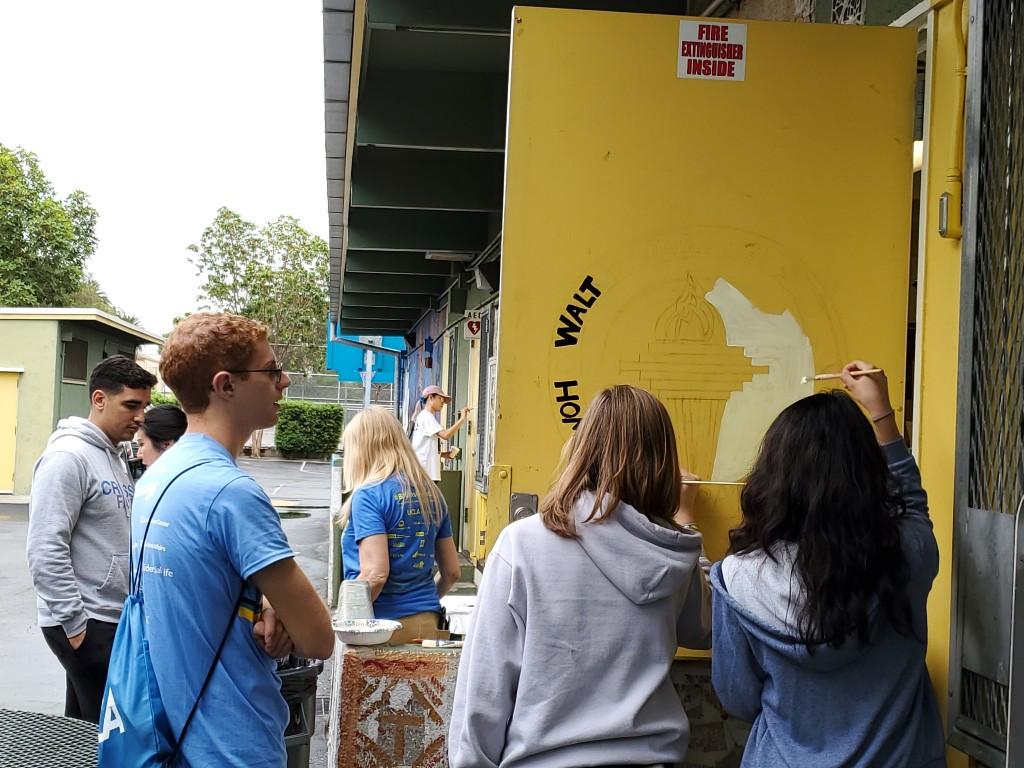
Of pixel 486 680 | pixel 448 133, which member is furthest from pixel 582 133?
pixel 448 133

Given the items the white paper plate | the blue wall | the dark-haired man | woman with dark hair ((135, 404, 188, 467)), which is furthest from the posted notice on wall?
the blue wall

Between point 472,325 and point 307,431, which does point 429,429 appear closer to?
point 472,325

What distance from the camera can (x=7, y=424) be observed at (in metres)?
22.6

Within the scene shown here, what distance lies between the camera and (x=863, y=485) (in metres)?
2.34

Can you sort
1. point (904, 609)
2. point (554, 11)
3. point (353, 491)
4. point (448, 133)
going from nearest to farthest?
point (904, 609)
point (554, 11)
point (353, 491)
point (448, 133)

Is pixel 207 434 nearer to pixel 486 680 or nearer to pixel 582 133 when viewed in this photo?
pixel 486 680

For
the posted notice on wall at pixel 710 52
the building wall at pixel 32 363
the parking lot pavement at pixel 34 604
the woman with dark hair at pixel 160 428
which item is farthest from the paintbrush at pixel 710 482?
the building wall at pixel 32 363

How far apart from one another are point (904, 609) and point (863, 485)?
0.29 meters

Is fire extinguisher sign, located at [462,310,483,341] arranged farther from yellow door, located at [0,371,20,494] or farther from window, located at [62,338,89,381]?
yellow door, located at [0,371,20,494]

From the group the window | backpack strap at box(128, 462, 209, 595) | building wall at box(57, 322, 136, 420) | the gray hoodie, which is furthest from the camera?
the window

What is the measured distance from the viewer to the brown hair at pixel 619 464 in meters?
2.54

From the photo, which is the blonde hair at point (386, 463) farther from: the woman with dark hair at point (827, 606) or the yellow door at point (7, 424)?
the yellow door at point (7, 424)

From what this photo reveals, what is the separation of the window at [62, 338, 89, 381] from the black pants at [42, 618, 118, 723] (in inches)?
801

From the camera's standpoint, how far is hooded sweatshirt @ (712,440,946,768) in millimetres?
2303
